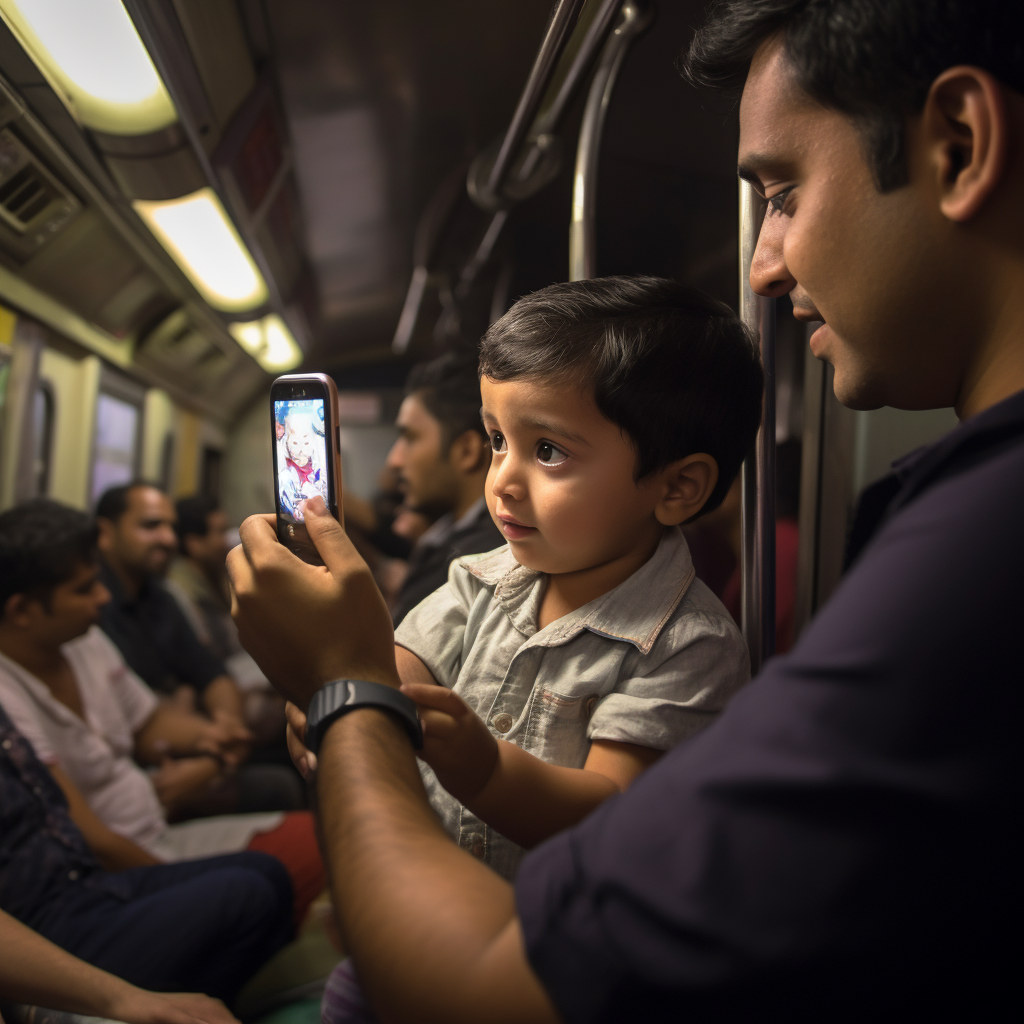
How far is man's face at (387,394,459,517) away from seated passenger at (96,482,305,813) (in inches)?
97.1

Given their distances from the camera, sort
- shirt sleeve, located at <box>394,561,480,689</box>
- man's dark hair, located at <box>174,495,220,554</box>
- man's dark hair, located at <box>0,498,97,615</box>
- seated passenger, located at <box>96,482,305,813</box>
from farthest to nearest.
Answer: man's dark hair, located at <box>174,495,220,554</box>
seated passenger, located at <box>96,482,305,813</box>
man's dark hair, located at <box>0,498,97,615</box>
shirt sleeve, located at <box>394,561,480,689</box>

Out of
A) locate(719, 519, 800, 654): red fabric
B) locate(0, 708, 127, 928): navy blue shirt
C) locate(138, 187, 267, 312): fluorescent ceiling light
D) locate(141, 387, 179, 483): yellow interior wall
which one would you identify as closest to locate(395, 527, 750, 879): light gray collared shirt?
locate(0, 708, 127, 928): navy blue shirt

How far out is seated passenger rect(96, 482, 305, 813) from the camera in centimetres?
329

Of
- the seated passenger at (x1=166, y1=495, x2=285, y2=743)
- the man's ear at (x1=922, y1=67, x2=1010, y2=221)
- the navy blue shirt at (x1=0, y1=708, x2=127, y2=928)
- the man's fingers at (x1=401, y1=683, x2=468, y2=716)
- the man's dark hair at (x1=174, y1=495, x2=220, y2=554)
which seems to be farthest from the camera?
the man's dark hair at (x1=174, y1=495, x2=220, y2=554)

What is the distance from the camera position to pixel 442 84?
2047mm

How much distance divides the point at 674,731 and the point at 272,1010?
1.98ft

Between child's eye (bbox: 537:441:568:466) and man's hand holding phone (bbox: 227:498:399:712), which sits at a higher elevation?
child's eye (bbox: 537:441:568:466)

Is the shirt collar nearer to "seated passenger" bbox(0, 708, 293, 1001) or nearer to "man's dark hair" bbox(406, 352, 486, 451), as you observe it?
"man's dark hair" bbox(406, 352, 486, 451)

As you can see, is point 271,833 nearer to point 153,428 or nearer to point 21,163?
point 21,163

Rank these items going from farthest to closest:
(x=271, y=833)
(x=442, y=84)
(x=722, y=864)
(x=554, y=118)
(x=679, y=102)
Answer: (x=271, y=833)
(x=442, y=84)
(x=554, y=118)
(x=679, y=102)
(x=722, y=864)

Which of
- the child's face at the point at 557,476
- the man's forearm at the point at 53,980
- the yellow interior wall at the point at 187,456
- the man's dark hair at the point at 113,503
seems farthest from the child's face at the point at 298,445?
the yellow interior wall at the point at 187,456

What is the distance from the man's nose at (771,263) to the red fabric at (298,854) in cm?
177

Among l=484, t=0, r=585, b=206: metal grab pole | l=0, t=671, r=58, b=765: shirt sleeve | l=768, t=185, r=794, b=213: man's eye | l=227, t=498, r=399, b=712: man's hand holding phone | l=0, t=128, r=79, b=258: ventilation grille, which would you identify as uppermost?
l=0, t=128, r=79, b=258: ventilation grille

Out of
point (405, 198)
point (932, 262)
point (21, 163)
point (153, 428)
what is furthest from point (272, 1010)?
point (153, 428)
